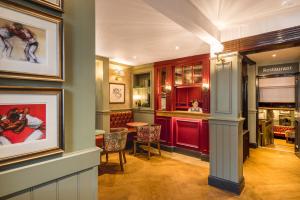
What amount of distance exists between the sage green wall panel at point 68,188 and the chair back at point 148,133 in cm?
336

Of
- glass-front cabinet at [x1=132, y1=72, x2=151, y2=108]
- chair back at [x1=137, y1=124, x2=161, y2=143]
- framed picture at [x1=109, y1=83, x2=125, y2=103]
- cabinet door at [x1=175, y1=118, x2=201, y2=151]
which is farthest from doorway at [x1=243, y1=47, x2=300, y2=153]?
framed picture at [x1=109, y1=83, x2=125, y2=103]

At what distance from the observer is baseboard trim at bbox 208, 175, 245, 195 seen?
107 inches

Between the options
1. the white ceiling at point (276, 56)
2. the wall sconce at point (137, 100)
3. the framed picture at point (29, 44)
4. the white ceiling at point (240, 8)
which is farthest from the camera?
the wall sconce at point (137, 100)

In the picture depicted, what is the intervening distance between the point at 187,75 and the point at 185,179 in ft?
8.93

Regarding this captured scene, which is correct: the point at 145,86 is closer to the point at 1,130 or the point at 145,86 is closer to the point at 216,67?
the point at 216,67

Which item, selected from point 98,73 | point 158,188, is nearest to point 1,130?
point 158,188

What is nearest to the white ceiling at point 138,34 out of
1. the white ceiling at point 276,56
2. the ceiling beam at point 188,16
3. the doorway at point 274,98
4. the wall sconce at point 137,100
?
the ceiling beam at point 188,16

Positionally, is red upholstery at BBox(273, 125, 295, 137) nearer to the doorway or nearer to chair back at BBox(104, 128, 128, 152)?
the doorway

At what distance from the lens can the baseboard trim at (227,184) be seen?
2.72 metres

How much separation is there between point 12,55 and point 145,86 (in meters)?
5.09

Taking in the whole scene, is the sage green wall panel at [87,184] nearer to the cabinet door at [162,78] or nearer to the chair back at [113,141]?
the chair back at [113,141]

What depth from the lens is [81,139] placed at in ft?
3.53

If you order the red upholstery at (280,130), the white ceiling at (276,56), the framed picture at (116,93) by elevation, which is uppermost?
the white ceiling at (276,56)

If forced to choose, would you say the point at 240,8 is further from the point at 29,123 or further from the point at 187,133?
the point at 187,133
